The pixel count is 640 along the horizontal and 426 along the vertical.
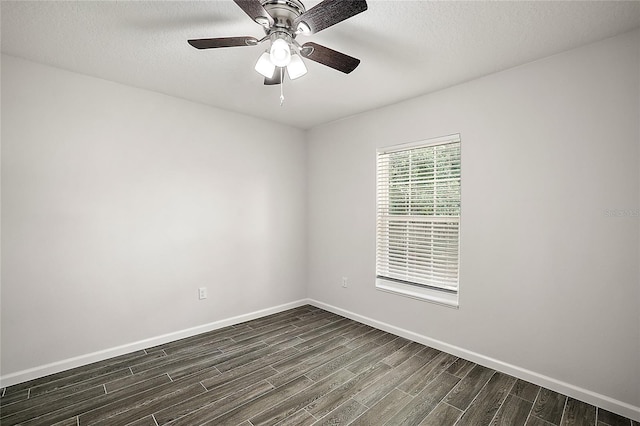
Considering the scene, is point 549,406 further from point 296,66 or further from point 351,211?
point 296,66

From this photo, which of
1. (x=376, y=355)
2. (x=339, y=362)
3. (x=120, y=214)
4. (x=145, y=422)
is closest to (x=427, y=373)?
(x=376, y=355)

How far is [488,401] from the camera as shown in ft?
7.32

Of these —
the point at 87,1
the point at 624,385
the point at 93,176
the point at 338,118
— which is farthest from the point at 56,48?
the point at 624,385

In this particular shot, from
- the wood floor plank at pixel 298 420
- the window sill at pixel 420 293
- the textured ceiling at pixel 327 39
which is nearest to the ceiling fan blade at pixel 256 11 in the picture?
the textured ceiling at pixel 327 39

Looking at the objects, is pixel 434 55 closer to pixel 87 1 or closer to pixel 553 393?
pixel 87 1

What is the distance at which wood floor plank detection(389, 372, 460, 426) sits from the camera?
6.73 ft

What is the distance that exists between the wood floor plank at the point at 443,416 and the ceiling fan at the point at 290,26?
2.36 metres

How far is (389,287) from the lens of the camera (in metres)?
3.54

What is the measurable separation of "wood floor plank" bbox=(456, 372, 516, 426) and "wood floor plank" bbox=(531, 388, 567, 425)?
0.63 ft

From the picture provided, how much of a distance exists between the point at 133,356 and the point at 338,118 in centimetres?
341

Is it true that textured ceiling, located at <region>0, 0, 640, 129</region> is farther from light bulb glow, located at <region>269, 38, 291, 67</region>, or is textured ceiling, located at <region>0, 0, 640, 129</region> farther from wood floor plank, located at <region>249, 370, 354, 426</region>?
wood floor plank, located at <region>249, 370, 354, 426</region>

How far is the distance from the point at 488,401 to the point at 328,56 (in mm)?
2608

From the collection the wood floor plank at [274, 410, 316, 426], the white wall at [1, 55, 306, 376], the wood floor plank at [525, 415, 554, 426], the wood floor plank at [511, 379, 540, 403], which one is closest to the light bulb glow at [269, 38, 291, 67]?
the white wall at [1, 55, 306, 376]

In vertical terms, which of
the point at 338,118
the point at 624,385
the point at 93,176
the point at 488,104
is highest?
the point at 338,118
